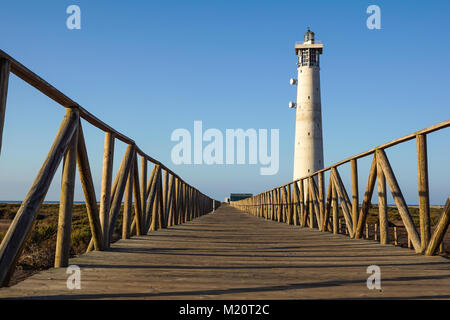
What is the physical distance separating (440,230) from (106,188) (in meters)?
3.57

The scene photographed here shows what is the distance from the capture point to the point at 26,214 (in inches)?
94.0

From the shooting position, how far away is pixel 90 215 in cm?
401

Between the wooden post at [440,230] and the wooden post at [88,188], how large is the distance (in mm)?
3406

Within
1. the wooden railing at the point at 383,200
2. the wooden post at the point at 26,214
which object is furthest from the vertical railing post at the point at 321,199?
the wooden post at the point at 26,214

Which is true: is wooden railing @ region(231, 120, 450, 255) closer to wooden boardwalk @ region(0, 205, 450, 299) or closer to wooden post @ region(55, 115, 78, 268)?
wooden boardwalk @ region(0, 205, 450, 299)

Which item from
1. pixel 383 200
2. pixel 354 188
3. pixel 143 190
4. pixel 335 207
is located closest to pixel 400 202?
pixel 383 200

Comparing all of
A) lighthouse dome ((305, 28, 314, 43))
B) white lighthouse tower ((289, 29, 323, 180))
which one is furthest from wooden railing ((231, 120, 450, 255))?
lighthouse dome ((305, 28, 314, 43))

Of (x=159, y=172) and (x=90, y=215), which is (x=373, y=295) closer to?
(x=90, y=215)

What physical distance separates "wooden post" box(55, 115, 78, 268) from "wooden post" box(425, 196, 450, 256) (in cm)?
341

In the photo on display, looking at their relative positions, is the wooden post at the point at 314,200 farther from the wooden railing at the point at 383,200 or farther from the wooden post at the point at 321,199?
the wooden post at the point at 321,199

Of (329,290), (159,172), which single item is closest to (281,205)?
(159,172)

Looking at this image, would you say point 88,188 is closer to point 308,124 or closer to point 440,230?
point 440,230

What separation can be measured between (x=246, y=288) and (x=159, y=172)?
505 cm

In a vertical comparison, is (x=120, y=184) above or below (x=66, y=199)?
above
